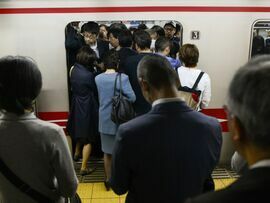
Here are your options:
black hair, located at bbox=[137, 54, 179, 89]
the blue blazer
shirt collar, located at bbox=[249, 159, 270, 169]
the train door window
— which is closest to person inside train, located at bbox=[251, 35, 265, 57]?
the train door window

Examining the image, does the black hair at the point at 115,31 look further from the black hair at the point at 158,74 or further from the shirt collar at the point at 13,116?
the shirt collar at the point at 13,116

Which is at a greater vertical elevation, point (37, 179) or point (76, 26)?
point (76, 26)

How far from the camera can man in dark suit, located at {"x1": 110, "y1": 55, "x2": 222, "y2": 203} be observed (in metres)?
1.68

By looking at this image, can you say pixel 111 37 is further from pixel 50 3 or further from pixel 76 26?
pixel 50 3

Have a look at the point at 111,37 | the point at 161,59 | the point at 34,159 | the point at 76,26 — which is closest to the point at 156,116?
the point at 161,59

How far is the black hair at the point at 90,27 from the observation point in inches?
161

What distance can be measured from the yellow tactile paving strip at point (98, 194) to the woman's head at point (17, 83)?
2.46 m

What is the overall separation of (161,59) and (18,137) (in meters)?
0.92

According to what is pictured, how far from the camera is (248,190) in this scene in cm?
84

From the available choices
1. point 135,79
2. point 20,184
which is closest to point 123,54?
point 135,79

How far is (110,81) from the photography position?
3480 millimetres

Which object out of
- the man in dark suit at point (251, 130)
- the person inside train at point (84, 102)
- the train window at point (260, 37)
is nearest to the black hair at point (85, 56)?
the person inside train at point (84, 102)

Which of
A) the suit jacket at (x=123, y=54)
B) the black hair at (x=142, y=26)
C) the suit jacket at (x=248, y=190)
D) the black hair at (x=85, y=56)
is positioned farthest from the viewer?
the black hair at (x=142, y=26)

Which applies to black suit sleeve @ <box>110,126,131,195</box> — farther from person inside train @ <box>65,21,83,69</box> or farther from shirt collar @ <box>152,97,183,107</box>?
person inside train @ <box>65,21,83,69</box>
